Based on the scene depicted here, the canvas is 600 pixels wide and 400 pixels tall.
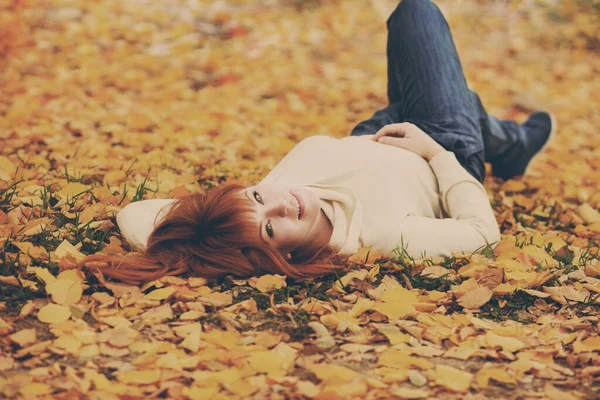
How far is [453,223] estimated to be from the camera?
297 centimetres

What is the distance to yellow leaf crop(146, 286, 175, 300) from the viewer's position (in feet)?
8.39

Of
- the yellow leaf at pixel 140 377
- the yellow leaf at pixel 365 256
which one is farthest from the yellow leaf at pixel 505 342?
the yellow leaf at pixel 140 377

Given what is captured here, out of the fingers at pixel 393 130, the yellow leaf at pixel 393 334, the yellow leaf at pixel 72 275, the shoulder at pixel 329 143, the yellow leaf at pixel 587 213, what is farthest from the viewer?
the yellow leaf at pixel 587 213

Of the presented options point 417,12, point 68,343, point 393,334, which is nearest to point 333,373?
point 393,334

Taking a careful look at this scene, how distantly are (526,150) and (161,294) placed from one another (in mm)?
2617

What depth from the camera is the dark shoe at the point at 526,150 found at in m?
4.26

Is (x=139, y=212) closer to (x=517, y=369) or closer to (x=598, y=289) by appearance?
(x=517, y=369)

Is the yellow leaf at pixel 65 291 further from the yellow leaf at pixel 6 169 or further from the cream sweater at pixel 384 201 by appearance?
the yellow leaf at pixel 6 169

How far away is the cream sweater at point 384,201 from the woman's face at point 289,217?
2.3 inches

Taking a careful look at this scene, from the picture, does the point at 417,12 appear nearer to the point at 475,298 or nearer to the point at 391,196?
the point at 391,196

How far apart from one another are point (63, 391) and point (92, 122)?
3.08 metres

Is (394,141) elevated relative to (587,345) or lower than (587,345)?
elevated

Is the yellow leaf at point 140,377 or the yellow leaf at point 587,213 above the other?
the yellow leaf at point 140,377

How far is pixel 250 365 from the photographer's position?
2205 mm
